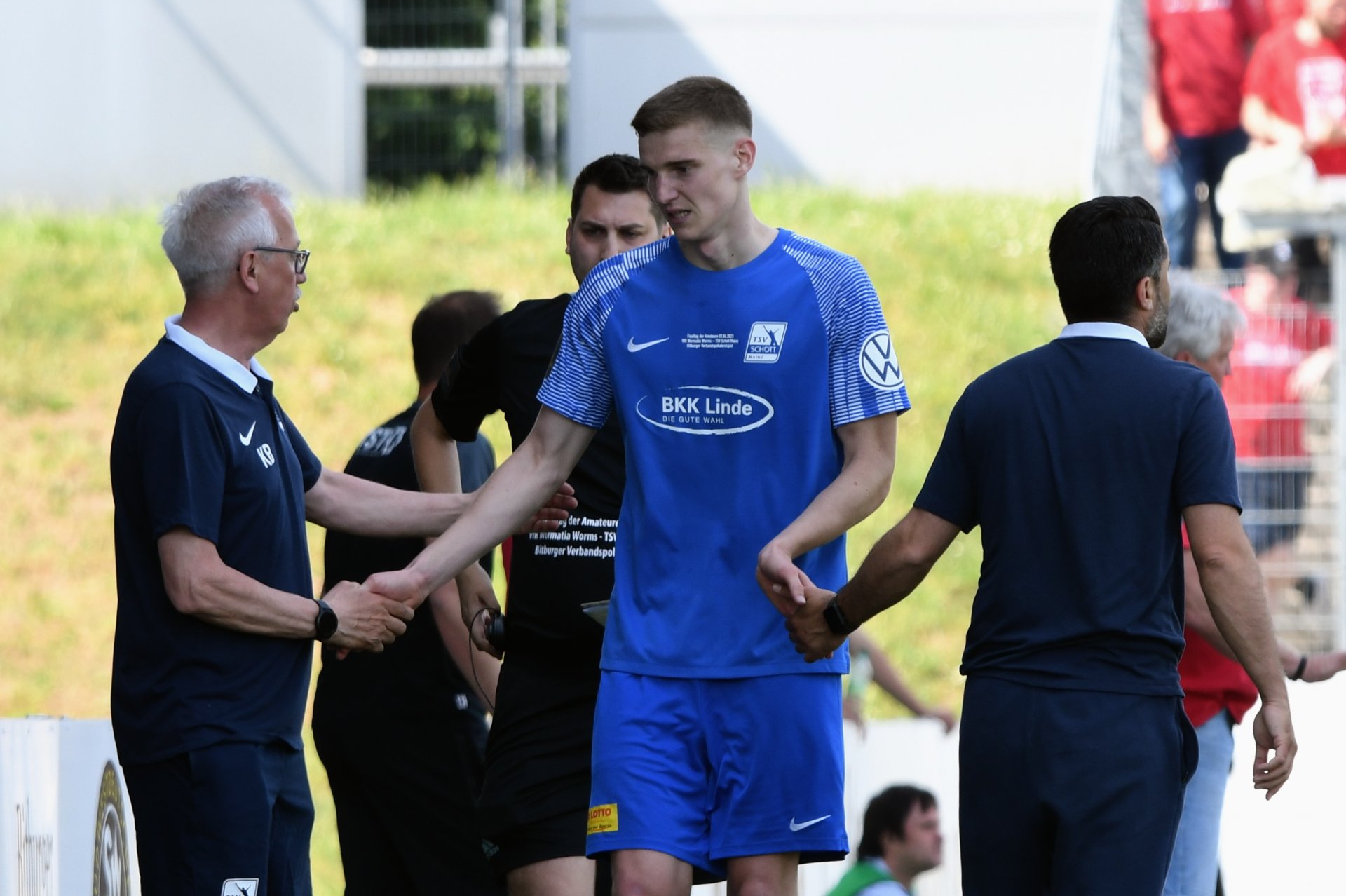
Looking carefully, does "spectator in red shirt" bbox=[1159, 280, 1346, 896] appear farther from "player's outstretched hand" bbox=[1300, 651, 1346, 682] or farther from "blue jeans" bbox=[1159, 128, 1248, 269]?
"blue jeans" bbox=[1159, 128, 1248, 269]

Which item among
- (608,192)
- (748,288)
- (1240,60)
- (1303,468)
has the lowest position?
(1303,468)

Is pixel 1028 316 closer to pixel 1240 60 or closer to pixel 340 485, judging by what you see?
pixel 1240 60

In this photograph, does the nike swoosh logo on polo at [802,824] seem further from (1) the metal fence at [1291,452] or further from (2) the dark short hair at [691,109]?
(1) the metal fence at [1291,452]

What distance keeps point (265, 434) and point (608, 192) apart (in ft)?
4.18

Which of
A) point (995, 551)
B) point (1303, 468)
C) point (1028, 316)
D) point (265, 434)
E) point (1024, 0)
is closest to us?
point (995, 551)

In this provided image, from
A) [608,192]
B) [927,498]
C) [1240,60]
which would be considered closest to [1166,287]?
[927,498]

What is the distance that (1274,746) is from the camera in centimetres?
403

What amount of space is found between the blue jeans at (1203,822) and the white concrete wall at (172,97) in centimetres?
1373

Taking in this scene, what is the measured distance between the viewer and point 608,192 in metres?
5.21

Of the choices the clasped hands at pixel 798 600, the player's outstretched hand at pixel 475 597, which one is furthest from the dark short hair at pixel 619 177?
the clasped hands at pixel 798 600

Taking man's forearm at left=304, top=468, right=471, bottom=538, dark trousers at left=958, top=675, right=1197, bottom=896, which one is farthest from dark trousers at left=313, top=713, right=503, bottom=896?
dark trousers at left=958, top=675, right=1197, bottom=896

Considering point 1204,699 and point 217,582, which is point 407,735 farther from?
point 1204,699

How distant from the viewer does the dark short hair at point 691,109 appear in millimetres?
4219

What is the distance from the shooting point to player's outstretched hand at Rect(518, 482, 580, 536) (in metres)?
4.93
